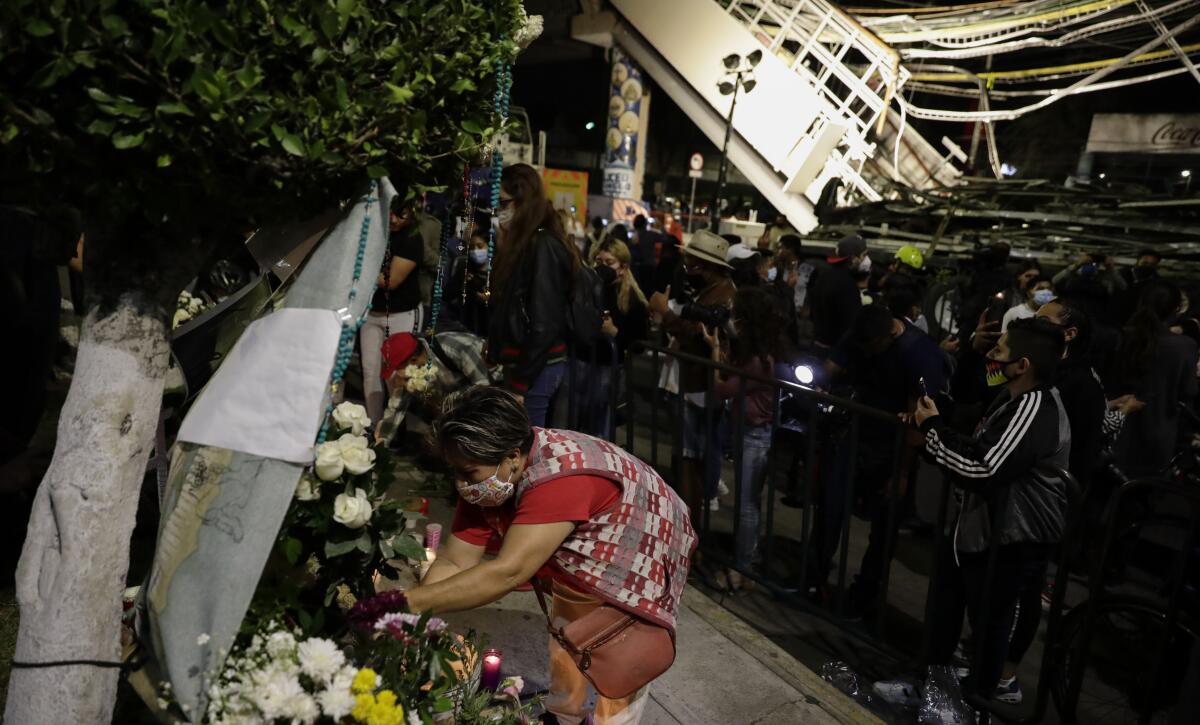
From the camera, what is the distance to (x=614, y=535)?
8.51ft

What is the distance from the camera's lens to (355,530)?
2195 millimetres

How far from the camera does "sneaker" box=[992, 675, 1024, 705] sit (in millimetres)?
3906

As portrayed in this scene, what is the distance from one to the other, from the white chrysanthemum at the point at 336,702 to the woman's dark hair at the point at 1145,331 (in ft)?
18.6

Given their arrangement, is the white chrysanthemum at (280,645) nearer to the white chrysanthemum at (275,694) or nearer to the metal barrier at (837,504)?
the white chrysanthemum at (275,694)

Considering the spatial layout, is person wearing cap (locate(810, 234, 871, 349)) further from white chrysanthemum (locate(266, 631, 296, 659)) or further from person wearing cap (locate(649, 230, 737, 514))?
white chrysanthemum (locate(266, 631, 296, 659))

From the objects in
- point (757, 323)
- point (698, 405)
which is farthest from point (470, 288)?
point (757, 323)

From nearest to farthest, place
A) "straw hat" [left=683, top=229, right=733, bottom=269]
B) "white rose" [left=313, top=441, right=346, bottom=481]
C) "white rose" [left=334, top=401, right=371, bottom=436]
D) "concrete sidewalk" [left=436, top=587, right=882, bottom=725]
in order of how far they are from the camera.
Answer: "white rose" [left=313, top=441, right=346, bottom=481] → "white rose" [left=334, top=401, right=371, bottom=436] → "concrete sidewalk" [left=436, top=587, right=882, bottom=725] → "straw hat" [left=683, top=229, right=733, bottom=269]

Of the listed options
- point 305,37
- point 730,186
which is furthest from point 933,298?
point 730,186

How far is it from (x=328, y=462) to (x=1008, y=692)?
133 inches

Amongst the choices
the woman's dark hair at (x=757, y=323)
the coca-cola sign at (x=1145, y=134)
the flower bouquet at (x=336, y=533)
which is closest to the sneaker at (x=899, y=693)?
the woman's dark hair at (x=757, y=323)

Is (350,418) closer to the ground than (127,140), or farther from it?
closer to the ground

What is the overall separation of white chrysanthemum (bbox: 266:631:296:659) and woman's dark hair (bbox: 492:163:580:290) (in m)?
3.13

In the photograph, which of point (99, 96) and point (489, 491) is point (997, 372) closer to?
point (489, 491)

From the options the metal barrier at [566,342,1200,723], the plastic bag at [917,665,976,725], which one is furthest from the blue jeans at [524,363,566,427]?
the plastic bag at [917,665,976,725]
